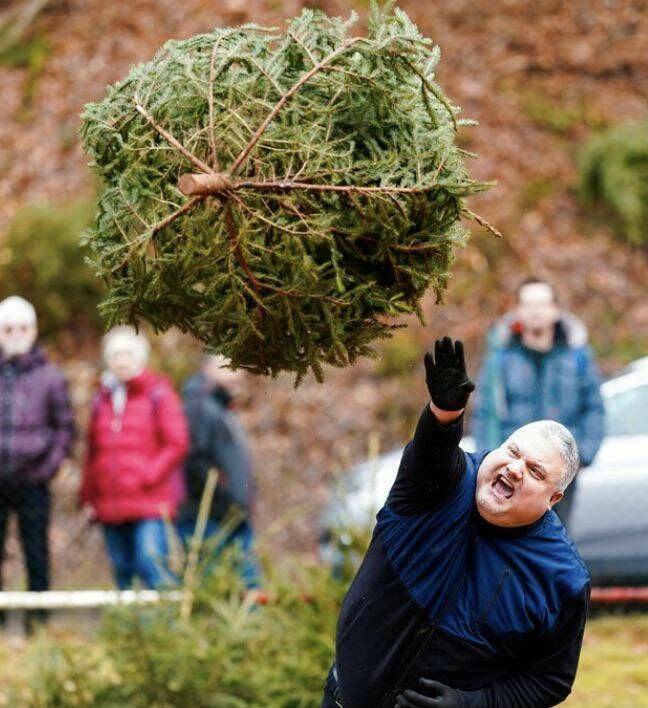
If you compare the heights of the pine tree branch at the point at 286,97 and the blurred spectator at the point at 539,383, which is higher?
the pine tree branch at the point at 286,97

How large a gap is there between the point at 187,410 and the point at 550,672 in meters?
Answer: 4.56

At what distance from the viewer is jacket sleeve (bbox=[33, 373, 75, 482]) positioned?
25.3ft

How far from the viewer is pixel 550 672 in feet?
12.3

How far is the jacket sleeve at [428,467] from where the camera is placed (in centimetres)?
354

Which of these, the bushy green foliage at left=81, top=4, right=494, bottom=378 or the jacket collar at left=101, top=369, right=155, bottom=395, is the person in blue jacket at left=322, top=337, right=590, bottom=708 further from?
the jacket collar at left=101, top=369, right=155, bottom=395

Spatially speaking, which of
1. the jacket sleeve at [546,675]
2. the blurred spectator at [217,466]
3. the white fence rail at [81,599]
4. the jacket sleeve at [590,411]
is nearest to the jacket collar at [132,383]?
the blurred spectator at [217,466]

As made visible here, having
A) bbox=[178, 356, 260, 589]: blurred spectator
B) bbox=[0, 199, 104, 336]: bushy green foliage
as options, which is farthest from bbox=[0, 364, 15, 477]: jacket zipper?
bbox=[0, 199, 104, 336]: bushy green foliage

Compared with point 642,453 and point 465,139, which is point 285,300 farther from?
point 465,139

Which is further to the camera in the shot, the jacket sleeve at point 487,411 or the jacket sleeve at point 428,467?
the jacket sleeve at point 487,411

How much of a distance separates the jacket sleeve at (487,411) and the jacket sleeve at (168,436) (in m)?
1.92

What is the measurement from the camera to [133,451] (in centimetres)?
770

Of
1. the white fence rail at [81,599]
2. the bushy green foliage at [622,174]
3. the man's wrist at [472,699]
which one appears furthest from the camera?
the bushy green foliage at [622,174]

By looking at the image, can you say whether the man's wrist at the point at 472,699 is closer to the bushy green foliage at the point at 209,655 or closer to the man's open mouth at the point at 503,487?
the man's open mouth at the point at 503,487

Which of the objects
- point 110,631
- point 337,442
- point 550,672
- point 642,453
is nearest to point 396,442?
point 337,442
